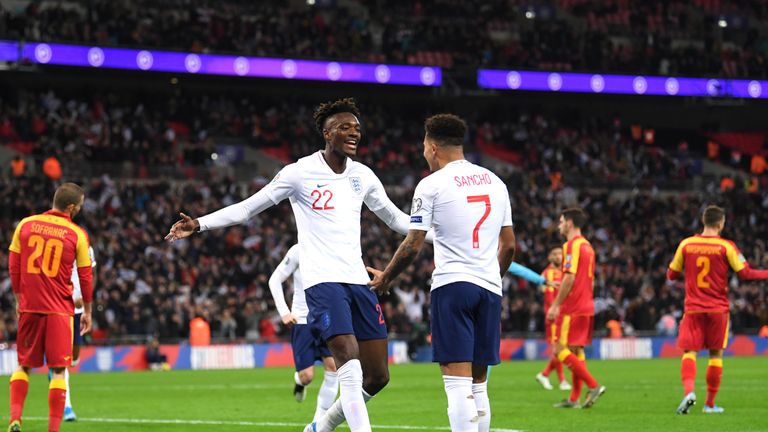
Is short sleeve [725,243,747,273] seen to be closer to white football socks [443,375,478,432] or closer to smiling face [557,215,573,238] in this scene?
smiling face [557,215,573,238]

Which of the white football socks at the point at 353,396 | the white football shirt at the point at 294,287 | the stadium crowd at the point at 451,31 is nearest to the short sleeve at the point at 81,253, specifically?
the white football shirt at the point at 294,287

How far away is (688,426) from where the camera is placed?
1349cm

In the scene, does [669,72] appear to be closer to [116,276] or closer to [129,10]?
[129,10]

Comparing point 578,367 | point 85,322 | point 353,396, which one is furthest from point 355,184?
point 578,367

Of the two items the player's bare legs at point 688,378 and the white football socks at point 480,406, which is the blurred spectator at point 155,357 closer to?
the player's bare legs at point 688,378

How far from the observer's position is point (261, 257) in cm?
3775

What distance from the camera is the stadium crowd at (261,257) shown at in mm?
33344

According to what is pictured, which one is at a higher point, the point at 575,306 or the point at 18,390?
the point at 575,306

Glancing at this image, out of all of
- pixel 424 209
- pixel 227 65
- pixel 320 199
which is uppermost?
pixel 227 65

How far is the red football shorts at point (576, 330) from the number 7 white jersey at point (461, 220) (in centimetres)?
768

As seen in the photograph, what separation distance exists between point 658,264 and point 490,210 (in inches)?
1362

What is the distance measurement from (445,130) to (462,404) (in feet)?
6.38

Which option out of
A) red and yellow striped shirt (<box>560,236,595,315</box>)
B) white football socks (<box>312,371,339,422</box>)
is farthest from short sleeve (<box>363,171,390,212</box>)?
red and yellow striped shirt (<box>560,236,595,315</box>)

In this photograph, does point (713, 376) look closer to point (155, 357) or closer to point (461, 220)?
point (461, 220)
